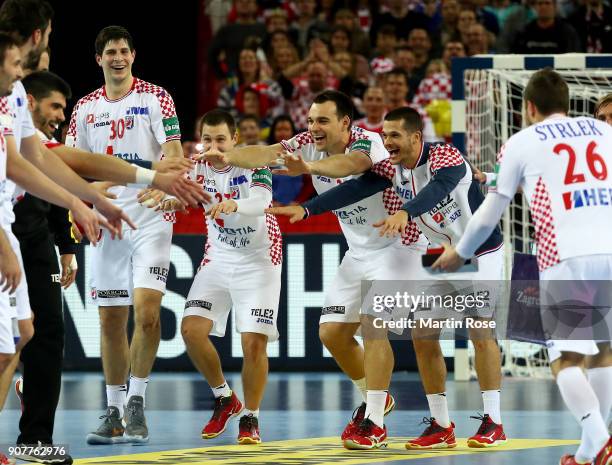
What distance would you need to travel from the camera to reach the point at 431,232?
30.8ft

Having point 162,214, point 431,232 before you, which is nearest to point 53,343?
point 162,214

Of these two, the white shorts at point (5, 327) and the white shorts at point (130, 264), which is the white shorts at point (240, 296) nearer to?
the white shorts at point (130, 264)

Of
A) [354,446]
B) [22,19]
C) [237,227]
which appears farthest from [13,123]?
[354,446]

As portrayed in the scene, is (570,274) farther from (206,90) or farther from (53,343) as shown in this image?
(206,90)

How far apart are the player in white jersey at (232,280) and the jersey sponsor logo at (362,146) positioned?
26.2 inches

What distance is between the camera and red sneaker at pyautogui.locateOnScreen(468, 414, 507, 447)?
28.8 ft

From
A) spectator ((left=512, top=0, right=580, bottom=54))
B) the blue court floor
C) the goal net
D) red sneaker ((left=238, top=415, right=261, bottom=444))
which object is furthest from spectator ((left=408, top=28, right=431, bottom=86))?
red sneaker ((left=238, top=415, right=261, bottom=444))

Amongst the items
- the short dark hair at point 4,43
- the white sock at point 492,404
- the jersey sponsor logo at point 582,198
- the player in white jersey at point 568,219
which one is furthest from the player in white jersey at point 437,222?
the short dark hair at point 4,43

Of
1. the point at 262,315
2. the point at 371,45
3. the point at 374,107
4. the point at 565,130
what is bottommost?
the point at 262,315

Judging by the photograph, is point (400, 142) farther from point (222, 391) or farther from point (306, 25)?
point (306, 25)

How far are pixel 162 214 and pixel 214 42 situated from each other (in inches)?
344

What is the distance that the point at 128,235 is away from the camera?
32.5ft

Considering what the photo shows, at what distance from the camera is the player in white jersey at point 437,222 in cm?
900

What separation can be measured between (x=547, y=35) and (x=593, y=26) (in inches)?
40.1
